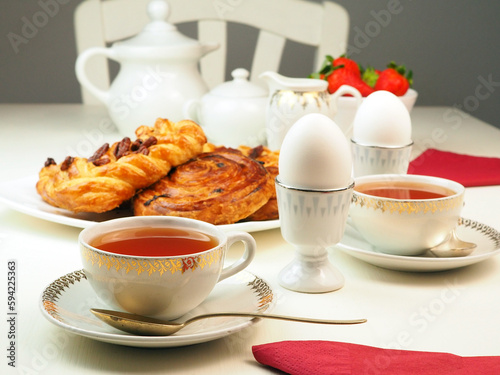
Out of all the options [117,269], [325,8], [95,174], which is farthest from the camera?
[325,8]

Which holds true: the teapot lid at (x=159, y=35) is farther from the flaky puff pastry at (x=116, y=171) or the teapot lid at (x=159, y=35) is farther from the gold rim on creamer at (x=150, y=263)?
the gold rim on creamer at (x=150, y=263)

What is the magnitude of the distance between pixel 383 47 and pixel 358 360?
9.26 feet

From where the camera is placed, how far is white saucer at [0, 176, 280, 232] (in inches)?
43.5

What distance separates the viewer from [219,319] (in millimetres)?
782

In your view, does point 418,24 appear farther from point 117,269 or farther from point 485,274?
point 117,269

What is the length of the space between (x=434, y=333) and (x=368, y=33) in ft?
8.73

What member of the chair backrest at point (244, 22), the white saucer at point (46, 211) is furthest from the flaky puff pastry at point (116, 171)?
the chair backrest at point (244, 22)

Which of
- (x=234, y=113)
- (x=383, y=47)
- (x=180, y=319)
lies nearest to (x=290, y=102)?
(x=234, y=113)

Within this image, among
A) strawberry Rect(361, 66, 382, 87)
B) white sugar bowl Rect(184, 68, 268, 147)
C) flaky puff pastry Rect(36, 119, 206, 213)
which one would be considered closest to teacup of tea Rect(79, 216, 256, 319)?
flaky puff pastry Rect(36, 119, 206, 213)

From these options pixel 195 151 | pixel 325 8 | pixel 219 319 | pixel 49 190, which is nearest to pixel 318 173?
pixel 219 319

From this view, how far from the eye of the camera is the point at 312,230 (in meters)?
0.89

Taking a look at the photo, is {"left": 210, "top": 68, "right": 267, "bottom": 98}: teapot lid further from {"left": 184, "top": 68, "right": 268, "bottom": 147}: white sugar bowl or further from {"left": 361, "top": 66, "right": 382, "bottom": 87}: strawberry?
{"left": 361, "top": 66, "right": 382, "bottom": 87}: strawberry

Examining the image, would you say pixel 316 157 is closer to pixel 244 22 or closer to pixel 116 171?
pixel 116 171

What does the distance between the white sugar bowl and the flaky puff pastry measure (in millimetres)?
441
